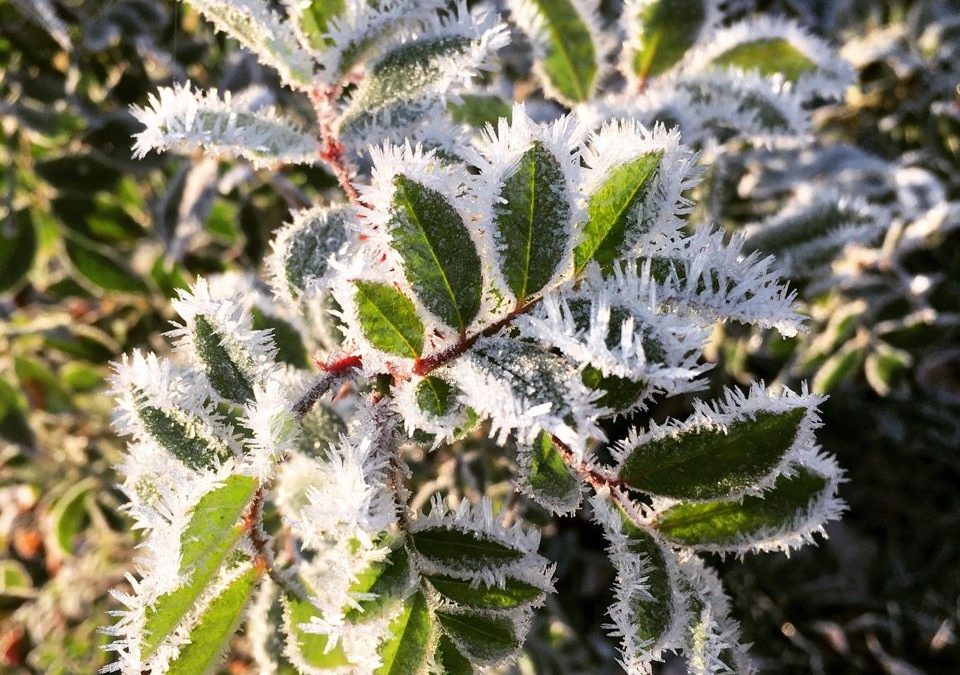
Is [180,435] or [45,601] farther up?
[180,435]

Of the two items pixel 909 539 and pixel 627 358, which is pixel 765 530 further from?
pixel 909 539

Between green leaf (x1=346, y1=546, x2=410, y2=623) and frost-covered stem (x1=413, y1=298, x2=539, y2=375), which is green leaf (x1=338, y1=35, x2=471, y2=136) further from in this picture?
green leaf (x1=346, y1=546, x2=410, y2=623)

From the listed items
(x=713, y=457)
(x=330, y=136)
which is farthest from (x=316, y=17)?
(x=713, y=457)

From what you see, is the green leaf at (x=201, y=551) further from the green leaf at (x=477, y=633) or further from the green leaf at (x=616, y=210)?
the green leaf at (x=616, y=210)

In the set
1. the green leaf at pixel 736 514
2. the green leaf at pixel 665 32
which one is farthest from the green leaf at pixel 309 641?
the green leaf at pixel 665 32

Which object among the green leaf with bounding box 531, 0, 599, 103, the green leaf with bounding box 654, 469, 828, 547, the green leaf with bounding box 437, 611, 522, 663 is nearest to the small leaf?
the green leaf with bounding box 531, 0, 599, 103

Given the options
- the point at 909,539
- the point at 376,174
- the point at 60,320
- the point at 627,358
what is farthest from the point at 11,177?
the point at 909,539

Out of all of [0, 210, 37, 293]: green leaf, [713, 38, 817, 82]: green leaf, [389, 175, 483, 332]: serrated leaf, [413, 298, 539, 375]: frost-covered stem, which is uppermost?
[389, 175, 483, 332]: serrated leaf
